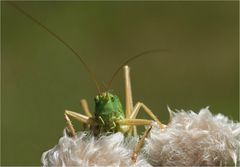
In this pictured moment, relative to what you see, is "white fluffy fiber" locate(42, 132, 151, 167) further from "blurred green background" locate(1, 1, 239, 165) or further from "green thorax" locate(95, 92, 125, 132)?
"blurred green background" locate(1, 1, 239, 165)

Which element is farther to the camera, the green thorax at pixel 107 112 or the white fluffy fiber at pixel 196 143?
the green thorax at pixel 107 112

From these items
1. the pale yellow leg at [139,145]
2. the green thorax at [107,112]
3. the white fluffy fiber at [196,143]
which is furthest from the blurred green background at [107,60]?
the white fluffy fiber at [196,143]

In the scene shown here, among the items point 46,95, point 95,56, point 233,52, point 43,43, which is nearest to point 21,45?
point 43,43

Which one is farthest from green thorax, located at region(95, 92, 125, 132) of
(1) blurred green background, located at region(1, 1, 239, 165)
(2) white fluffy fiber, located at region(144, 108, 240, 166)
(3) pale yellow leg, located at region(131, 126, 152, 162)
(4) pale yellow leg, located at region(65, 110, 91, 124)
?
(1) blurred green background, located at region(1, 1, 239, 165)

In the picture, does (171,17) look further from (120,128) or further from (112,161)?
(112,161)

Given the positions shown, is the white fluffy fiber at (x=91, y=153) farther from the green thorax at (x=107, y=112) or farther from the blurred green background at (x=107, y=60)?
the blurred green background at (x=107, y=60)

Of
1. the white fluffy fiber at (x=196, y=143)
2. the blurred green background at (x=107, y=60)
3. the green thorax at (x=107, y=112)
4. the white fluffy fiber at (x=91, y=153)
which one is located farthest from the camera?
the blurred green background at (x=107, y=60)

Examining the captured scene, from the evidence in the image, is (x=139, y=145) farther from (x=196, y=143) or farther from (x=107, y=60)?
(x=107, y=60)
